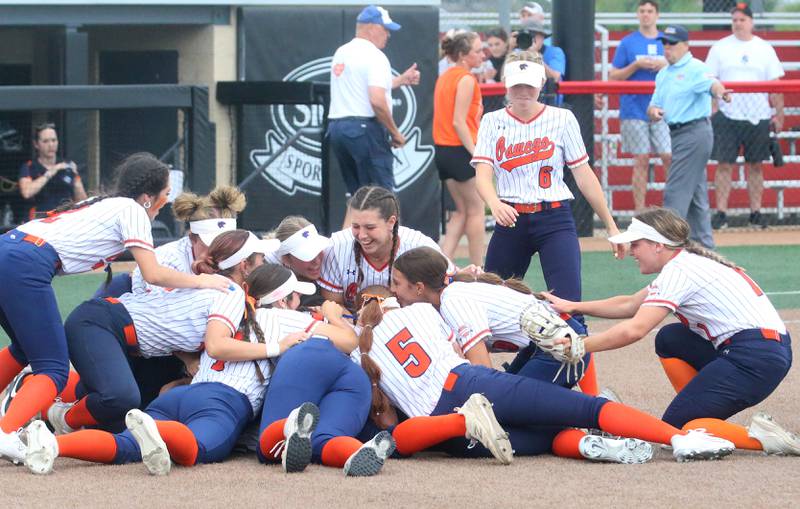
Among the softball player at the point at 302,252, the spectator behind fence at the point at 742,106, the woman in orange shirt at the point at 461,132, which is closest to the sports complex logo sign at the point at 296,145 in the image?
the woman in orange shirt at the point at 461,132

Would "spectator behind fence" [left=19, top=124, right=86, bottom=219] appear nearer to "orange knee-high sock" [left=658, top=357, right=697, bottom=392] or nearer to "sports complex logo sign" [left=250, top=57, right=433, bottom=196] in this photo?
"sports complex logo sign" [left=250, top=57, right=433, bottom=196]

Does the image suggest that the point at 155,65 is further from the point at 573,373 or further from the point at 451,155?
the point at 573,373

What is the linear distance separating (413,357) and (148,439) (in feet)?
3.47

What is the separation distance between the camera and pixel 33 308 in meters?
5.14

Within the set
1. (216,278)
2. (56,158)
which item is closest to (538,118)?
(216,278)

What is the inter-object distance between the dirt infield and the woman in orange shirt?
5027 millimetres

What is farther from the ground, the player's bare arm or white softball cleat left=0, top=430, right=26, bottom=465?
the player's bare arm

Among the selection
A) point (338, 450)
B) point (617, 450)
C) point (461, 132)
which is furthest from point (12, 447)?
point (461, 132)

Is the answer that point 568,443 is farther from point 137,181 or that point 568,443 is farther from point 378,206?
point 137,181

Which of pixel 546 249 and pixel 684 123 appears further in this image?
pixel 684 123

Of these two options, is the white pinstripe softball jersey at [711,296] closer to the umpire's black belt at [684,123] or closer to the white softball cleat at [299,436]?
the white softball cleat at [299,436]

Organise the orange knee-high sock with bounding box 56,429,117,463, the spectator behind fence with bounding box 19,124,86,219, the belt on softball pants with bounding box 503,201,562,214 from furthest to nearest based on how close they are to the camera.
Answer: the spectator behind fence with bounding box 19,124,86,219 → the belt on softball pants with bounding box 503,201,562,214 → the orange knee-high sock with bounding box 56,429,117,463

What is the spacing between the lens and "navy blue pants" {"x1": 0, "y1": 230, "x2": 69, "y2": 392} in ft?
16.9

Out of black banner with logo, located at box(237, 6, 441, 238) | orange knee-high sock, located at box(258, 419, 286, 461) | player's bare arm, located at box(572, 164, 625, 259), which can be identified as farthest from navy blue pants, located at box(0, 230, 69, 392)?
black banner with logo, located at box(237, 6, 441, 238)
